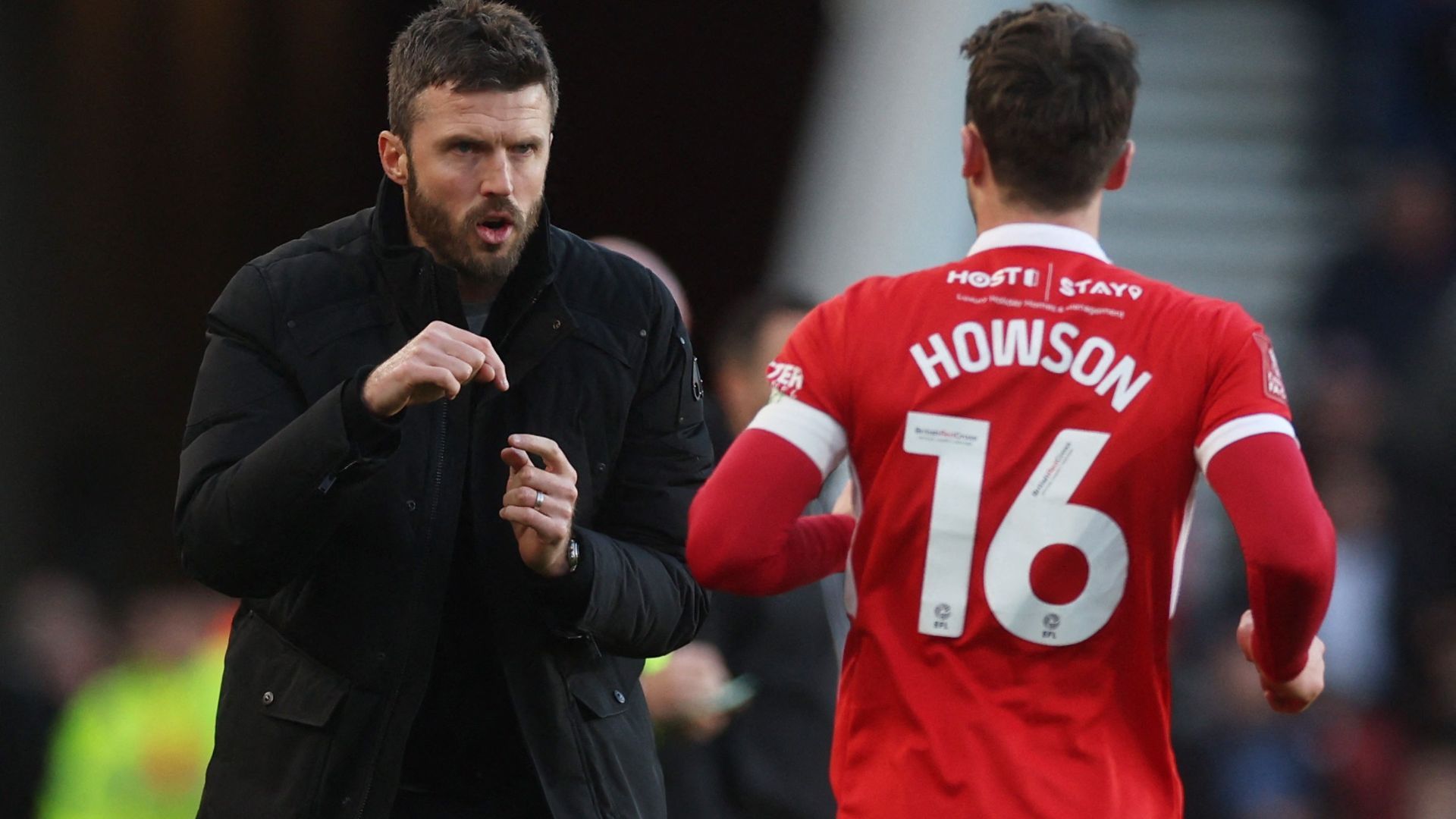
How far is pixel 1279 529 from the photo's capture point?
272cm

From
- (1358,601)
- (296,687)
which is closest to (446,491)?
(296,687)

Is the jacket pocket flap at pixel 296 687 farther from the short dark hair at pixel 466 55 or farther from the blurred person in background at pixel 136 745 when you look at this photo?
the blurred person in background at pixel 136 745

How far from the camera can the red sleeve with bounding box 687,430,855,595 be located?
9.41 ft

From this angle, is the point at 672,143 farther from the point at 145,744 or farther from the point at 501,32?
the point at 501,32

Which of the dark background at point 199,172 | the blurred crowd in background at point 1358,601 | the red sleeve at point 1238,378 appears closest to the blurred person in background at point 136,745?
the blurred crowd in background at point 1358,601

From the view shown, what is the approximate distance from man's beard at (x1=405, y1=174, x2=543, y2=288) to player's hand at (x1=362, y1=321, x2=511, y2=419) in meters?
0.40

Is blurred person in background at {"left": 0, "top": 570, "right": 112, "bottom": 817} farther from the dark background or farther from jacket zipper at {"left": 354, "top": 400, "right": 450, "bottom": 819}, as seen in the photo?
jacket zipper at {"left": 354, "top": 400, "right": 450, "bottom": 819}

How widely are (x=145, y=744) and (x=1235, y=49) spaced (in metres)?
5.63

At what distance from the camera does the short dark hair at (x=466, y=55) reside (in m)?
3.59


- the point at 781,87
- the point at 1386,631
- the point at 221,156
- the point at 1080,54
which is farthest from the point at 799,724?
the point at 221,156

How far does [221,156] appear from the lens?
1241cm

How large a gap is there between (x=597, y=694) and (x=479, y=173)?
3.04 ft

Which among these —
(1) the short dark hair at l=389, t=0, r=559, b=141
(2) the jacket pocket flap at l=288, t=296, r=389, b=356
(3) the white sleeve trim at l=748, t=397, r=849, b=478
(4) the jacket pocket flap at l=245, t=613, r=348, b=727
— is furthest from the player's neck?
(4) the jacket pocket flap at l=245, t=613, r=348, b=727

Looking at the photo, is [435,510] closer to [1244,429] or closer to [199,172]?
[1244,429]
